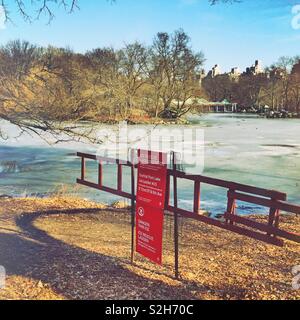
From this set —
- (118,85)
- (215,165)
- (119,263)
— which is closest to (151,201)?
(119,263)

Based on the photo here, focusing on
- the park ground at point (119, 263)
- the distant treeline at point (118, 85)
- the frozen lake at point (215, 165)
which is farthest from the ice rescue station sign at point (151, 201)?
the frozen lake at point (215, 165)

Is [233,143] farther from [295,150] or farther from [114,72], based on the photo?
[114,72]

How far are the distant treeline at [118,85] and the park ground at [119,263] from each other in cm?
131

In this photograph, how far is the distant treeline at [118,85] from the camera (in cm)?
376

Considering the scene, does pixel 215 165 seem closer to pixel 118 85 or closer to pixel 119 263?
pixel 118 85

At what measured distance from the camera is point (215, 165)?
23.1 ft

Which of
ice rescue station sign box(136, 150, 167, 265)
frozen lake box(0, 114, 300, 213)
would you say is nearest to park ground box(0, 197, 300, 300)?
ice rescue station sign box(136, 150, 167, 265)

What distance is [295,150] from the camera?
26.9 ft

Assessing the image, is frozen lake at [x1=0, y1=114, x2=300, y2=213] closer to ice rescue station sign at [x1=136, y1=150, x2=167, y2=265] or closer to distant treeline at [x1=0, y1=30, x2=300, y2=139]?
distant treeline at [x1=0, y1=30, x2=300, y2=139]

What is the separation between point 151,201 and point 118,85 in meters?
1.93

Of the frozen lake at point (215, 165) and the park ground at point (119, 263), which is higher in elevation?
the frozen lake at point (215, 165)

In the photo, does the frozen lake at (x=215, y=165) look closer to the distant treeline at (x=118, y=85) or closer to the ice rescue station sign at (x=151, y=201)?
the distant treeline at (x=118, y=85)
